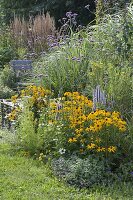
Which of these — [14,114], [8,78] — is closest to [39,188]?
[14,114]

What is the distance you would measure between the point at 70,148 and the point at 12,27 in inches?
417

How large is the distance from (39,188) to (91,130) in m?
1.10

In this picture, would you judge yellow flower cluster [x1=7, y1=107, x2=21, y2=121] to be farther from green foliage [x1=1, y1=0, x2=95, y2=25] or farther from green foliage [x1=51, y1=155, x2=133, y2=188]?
green foliage [x1=1, y1=0, x2=95, y2=25]

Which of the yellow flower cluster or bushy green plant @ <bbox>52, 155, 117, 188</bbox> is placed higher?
the yellow flower cluster

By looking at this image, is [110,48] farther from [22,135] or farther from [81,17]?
[81,17]

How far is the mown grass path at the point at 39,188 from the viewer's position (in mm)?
4996

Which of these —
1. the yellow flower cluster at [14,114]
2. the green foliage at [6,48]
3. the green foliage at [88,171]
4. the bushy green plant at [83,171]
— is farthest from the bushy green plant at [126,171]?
the green foliage at [6,48]

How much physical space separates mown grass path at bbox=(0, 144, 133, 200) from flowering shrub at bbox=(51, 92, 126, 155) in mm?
523

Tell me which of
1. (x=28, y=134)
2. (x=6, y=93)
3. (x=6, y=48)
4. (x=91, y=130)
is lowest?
(x=6, y=93)

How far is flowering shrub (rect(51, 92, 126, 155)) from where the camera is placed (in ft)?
19.2

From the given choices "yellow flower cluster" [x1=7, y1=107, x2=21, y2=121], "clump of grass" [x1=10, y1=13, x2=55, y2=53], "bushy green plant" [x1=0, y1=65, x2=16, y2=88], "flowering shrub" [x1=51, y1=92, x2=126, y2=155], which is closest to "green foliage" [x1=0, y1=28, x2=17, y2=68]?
"clump of grass" [x1=10, y1=13, x2=55, y2=53]

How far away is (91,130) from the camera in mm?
5926

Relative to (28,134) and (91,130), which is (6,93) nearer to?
(28,134)

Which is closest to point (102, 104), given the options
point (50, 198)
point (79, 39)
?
point (50, 198)
